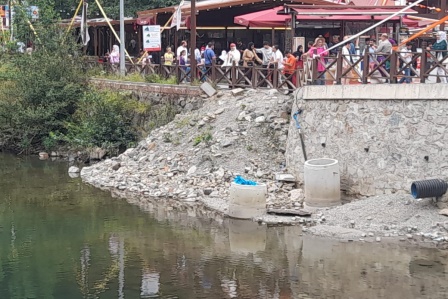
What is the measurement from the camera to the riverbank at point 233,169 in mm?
16844

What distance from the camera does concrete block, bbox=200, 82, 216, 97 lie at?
80.0 ft

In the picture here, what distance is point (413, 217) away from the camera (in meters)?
16.7

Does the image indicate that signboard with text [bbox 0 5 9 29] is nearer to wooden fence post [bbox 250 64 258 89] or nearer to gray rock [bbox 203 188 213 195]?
wooden fence post [bbox 250 64 258 89]

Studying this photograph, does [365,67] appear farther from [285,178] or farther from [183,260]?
[183,260]

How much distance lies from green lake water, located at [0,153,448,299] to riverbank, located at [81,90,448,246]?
0.82 meters

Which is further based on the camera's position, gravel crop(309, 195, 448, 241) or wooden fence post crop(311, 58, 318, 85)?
wooden fence post crop(311, 58, 318, 85)

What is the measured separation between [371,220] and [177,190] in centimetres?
605

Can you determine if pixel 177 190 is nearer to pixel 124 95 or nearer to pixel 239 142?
pixel 239 142

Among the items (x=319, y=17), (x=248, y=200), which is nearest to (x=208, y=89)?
(x=319, y=17)

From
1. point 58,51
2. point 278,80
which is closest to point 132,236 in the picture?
point 278,80

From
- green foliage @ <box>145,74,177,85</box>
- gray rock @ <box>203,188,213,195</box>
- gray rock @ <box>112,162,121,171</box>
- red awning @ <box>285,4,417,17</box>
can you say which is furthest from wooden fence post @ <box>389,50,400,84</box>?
green foliage @ <box>145,74,177,85</box>

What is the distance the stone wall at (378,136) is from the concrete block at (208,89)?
4.85 m

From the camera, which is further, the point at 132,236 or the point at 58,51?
the point at 58,51

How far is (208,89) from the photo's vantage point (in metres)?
24.5
